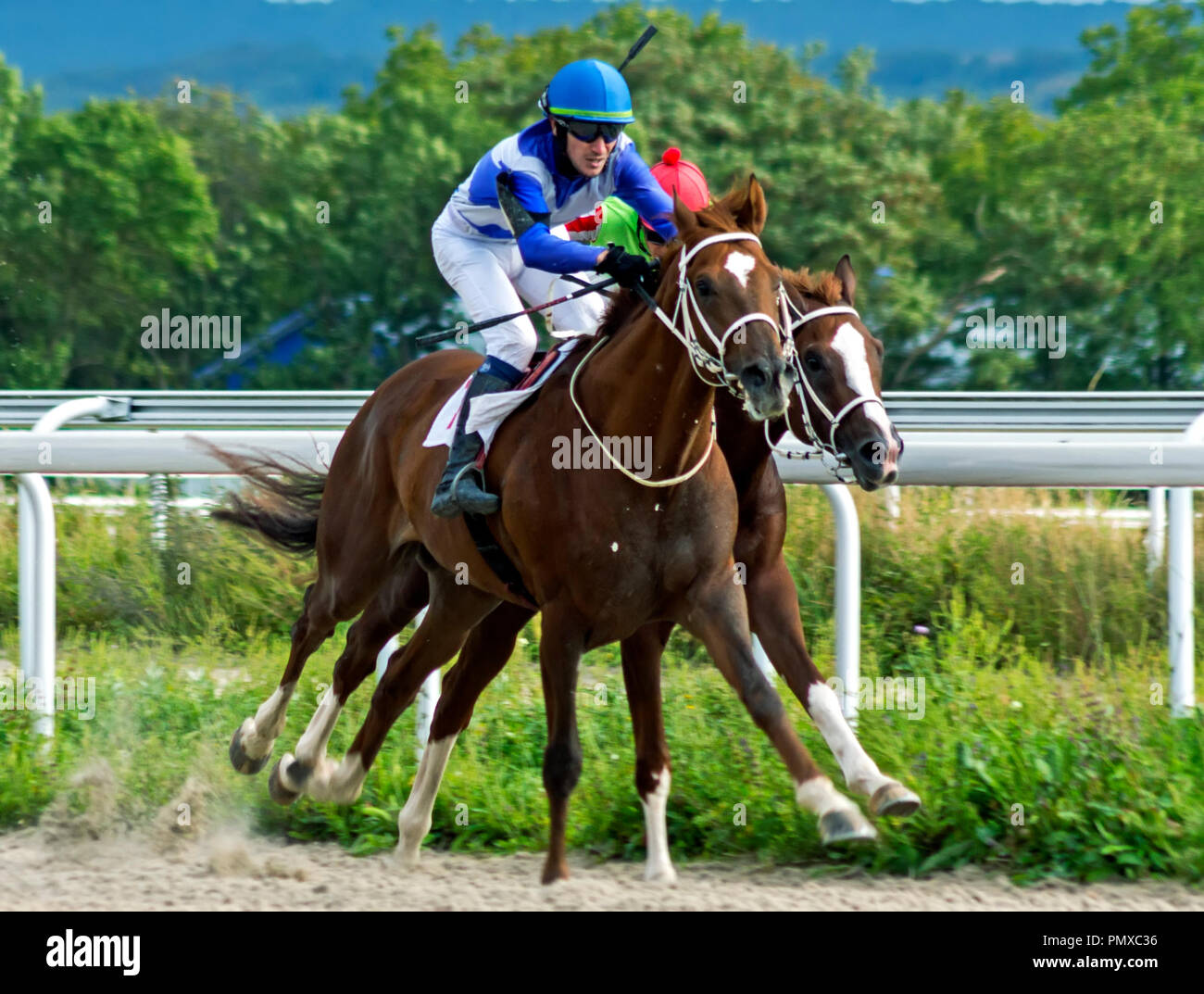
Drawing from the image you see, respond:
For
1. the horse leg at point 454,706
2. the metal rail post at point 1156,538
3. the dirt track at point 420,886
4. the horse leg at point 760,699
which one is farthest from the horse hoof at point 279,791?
the metal rail post at point 1156,538

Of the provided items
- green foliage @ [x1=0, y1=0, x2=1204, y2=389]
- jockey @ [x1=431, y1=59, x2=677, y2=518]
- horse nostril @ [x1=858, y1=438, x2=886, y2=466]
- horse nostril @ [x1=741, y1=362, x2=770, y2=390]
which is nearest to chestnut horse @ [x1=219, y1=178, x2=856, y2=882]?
horse nostril @ [x1=741, y1=362, x2=770, y2=390]

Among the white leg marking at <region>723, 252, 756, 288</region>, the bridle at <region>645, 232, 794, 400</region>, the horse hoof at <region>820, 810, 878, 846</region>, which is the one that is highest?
the white leg marking at <region>723, 252, 756, 288</region>

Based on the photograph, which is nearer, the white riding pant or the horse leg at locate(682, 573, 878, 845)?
the horse leg at locate(682, 573, 878, 845)

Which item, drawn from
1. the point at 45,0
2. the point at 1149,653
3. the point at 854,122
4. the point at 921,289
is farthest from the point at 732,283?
the point at 45,0

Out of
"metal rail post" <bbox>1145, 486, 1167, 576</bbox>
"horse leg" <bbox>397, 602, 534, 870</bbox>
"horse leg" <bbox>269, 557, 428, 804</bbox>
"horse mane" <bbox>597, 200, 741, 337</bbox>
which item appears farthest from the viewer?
"metal rail post" <bbox>1145, 486, 1167, 576</bbox>

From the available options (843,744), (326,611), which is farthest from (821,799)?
(326,611)

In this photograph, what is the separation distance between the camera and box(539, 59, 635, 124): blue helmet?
3889mm

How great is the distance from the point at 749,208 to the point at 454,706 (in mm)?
1682

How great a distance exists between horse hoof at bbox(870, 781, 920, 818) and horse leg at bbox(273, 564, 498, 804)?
4.63 ft

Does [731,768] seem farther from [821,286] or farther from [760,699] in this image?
[821,286]

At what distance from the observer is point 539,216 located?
157 inches

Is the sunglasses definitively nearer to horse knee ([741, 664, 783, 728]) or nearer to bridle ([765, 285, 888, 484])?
bridle ([765, 285, 888, 484])

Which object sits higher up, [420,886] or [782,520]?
[782,520]

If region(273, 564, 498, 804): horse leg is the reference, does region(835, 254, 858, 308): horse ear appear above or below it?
above
